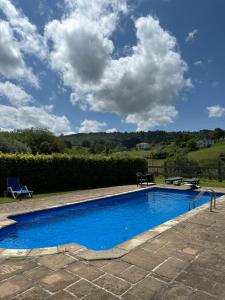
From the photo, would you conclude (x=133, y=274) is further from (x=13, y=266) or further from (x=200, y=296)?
(x=13, y=266)

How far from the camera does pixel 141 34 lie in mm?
12891

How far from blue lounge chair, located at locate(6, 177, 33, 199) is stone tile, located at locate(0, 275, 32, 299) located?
767 cm

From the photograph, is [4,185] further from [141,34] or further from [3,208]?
[141,34]

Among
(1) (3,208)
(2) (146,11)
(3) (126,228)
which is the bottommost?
(3) (126,228)

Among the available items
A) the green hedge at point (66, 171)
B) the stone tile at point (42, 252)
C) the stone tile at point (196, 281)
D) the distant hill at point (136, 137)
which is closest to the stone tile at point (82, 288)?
the stone tile at point (196, 281)

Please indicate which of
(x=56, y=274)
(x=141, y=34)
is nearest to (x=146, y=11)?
(x=141, y=34)

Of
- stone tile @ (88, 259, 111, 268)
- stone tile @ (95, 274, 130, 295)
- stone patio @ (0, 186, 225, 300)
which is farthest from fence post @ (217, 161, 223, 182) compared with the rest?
stone tile @ (95, 274, 130, 295)

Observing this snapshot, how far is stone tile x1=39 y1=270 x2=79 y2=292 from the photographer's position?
3170 mm

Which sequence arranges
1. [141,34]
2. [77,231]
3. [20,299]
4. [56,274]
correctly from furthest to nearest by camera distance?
[141,34], [77,231], [56,274], [20,299]

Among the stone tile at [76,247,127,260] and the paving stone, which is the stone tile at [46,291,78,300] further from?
the paving stone

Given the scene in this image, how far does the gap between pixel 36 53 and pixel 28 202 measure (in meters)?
7.96

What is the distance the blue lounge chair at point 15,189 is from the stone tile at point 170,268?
8.36 meters

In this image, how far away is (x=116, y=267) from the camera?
374 centimetres

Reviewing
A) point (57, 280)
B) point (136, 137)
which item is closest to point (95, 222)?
point (57, 280)
